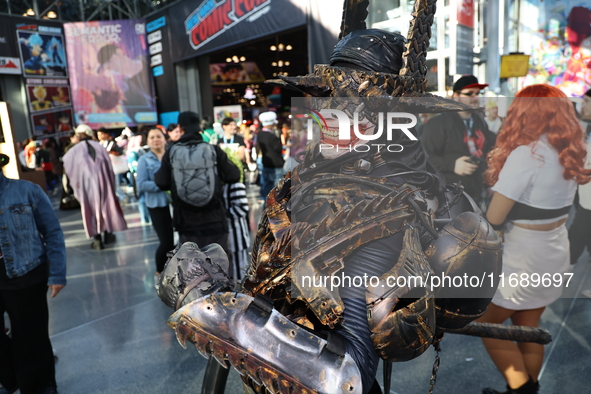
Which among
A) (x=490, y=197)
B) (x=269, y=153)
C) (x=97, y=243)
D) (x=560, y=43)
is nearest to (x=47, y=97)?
(x=97, y=243)

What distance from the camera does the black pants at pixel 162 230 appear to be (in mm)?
4027

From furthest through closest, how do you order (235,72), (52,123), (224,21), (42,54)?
(235,72)
(52,123)
(42,54)
(224,21)

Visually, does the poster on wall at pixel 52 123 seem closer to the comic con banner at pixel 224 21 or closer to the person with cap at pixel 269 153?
the comic con banner at pixel 224 21

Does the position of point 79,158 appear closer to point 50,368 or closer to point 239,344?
point 50,368

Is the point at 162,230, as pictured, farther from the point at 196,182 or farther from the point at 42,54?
the point at 42,54

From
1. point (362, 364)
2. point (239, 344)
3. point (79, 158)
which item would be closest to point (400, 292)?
point (362, 364)

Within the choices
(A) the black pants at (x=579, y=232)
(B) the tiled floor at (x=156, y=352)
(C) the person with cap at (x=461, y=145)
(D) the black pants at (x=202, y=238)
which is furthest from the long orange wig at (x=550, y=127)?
(D) the black pants at (x=202, y=238)

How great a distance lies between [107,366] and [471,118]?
299 centimetres

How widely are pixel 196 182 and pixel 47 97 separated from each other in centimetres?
1331

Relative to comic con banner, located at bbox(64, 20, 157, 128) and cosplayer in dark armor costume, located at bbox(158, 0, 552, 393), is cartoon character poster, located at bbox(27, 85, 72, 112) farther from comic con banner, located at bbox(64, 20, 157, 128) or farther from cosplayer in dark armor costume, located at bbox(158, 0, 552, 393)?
cosplayer in dark armor costume, located at bbox(158, 0, 552, 393)

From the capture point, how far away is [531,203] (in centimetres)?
190

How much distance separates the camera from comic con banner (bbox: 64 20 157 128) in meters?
13.6

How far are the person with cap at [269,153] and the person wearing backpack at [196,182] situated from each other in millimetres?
2655

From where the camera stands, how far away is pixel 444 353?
9.43 ft
